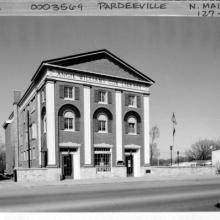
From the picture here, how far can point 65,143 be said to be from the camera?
548 inches

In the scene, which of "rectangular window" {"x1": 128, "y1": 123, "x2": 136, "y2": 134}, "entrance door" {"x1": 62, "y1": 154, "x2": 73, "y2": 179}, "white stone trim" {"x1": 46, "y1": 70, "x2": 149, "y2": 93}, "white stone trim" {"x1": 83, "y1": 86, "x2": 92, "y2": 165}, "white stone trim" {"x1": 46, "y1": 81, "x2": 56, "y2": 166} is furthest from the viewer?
"rectangular window" {"x1": 128, "y1": 123, "x2": 136, "y2": 134}

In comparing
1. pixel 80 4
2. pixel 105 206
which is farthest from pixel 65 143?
pixel 80 4

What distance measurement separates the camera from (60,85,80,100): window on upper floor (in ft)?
45.0

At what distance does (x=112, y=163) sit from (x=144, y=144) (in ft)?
5.89

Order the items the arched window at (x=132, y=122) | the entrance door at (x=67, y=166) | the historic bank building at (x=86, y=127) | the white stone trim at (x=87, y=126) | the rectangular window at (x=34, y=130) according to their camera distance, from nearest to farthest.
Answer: the historic bank building at (x=86, y=127) → the entrance door at (x=67, y=166) → the white stone trim at (x=87, y=126) → the arched window at (x=132, y=122) → the rectangular window at (x=34, y=130)

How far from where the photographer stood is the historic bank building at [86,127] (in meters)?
13.3

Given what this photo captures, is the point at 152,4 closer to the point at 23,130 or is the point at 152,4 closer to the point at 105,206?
the point at 105,206

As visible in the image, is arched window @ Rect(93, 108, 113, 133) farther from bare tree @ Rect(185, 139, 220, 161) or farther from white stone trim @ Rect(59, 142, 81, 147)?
bare tree @ Rect(185, 139, 220, 161)

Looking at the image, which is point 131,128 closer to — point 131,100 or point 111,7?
point 131,100

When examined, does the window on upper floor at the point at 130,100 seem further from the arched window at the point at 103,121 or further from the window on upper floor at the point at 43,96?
the window on upper floor at the point at 43,96

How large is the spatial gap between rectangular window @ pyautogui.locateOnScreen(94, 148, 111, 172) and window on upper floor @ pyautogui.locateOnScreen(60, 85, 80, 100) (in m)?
2.80

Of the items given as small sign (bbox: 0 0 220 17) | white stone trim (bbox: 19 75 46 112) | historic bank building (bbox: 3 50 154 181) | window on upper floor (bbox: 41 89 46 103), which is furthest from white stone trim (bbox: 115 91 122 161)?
small sign (bbox: 0 0 220 17)

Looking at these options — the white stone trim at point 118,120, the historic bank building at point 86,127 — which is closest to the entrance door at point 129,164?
the historic bank building at point 86,127
